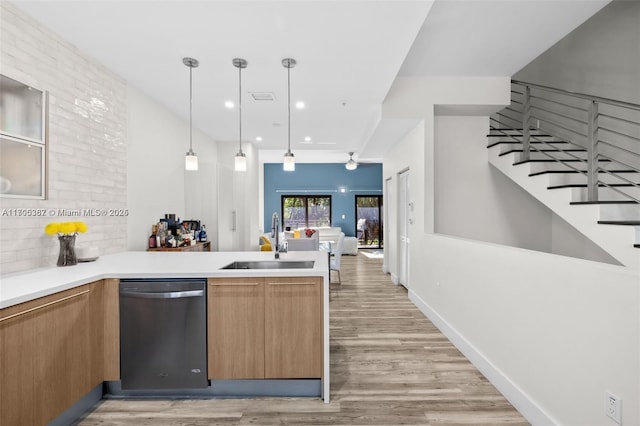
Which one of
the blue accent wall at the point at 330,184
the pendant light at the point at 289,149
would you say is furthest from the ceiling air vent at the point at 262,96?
the blue accent wall at the point at 330,184

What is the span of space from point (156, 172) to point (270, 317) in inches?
109

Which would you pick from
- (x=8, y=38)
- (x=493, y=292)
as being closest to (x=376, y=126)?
(x=493, y=292)

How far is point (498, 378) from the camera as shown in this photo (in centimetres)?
240

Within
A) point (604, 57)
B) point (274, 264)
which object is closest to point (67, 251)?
point (274, 264)

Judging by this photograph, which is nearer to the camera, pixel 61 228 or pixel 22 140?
pixel 22 140

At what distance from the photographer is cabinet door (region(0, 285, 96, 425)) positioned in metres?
1.58

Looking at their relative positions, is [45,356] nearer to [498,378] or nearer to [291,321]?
[291,321]

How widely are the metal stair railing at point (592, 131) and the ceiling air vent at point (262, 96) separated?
118 inches

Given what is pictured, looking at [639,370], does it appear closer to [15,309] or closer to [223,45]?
[15,309]

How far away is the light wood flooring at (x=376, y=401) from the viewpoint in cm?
208

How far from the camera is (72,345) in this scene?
197 centimetres

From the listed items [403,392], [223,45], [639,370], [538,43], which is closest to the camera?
[639,370]

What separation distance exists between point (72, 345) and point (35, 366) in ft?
0.84

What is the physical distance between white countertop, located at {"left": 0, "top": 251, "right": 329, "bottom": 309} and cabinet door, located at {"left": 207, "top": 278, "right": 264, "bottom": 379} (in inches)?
3.9
